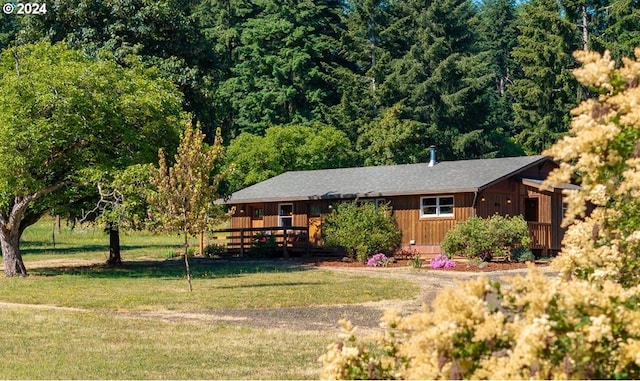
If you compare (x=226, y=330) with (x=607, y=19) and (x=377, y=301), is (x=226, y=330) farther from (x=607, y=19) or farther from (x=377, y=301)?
(x=607, y=19)

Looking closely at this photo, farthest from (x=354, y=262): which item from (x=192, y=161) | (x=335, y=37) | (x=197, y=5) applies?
(x=197, y=5)

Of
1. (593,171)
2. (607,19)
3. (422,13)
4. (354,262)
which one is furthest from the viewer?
(422,13)

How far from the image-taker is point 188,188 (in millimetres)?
22188

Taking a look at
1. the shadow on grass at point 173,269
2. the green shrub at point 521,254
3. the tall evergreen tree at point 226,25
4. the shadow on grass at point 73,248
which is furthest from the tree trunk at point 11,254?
the tall evergreen tree at point 226,25

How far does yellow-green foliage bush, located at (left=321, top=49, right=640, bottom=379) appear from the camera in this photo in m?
5.66

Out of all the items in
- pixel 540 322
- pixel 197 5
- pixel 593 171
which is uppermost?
pixel 197 5

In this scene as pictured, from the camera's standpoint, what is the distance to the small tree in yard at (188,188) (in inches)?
868

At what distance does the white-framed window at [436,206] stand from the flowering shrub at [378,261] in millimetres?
2966

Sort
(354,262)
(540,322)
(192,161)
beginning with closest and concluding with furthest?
(540,322), (192,161), (354,262)

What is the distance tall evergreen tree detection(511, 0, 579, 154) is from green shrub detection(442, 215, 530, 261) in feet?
92.1

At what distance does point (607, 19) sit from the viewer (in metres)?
60.5

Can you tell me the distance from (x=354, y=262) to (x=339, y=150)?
60.4ft

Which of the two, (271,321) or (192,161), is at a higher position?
(192,161)

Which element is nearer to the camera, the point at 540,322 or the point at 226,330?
the point at 540,322
